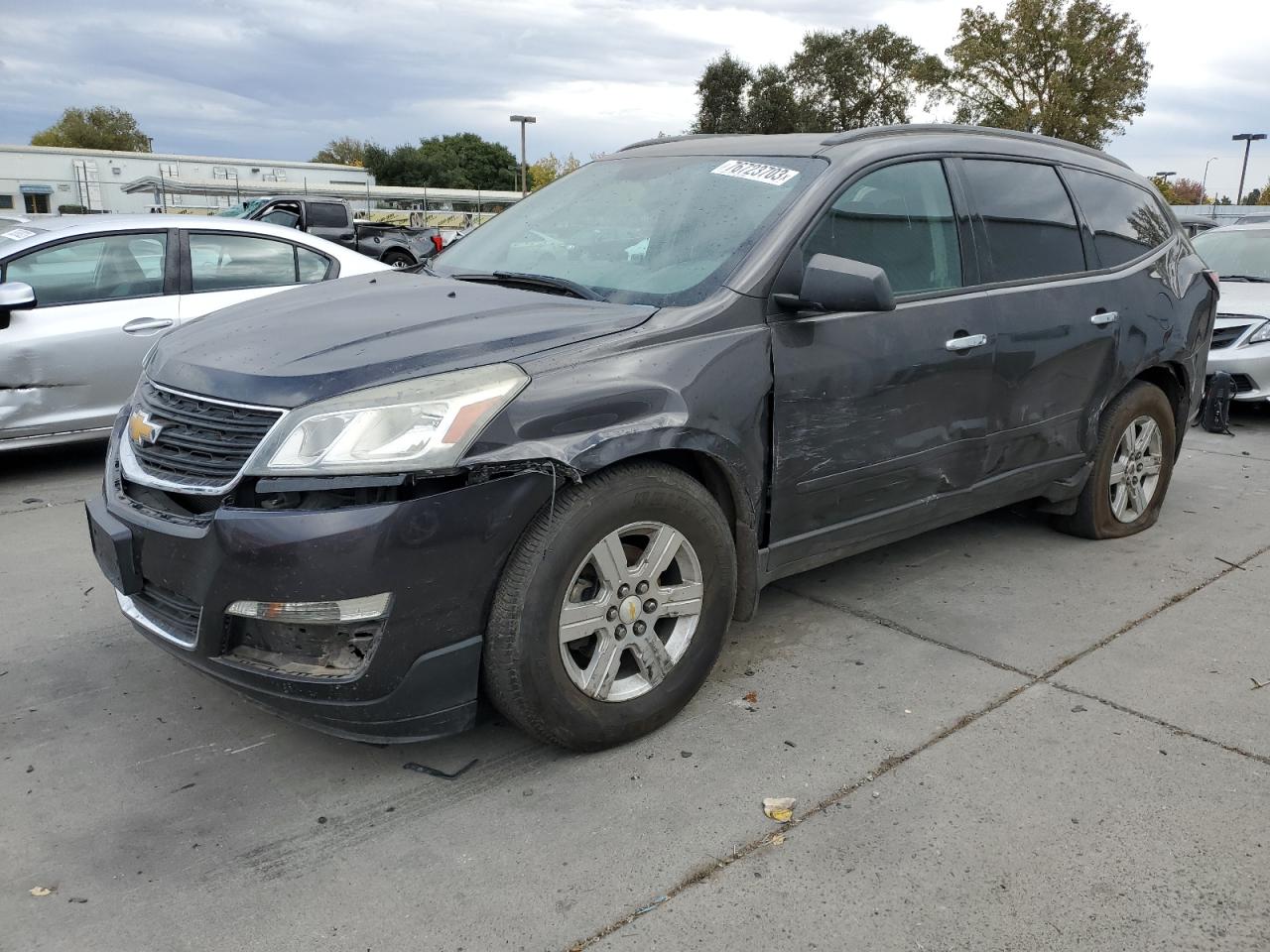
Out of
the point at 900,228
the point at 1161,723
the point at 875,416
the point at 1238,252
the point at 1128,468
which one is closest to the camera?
the point at 1161,723

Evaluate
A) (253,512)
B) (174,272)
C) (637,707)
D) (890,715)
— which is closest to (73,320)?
(174,272)

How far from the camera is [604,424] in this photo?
9.27ft

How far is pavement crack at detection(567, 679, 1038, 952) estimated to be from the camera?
7.67ft

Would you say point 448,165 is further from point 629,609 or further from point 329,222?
point 629,609

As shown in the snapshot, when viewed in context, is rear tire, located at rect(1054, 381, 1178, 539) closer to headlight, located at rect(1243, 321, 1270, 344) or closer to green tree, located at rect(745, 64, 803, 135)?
headlight, located at rect(1243, 321, 1270, 344)

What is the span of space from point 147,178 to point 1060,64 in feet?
119

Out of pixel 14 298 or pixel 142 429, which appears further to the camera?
pixel 14 298

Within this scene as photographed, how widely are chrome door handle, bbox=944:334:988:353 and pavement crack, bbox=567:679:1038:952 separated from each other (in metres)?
1.22

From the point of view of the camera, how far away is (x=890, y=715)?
3297mm

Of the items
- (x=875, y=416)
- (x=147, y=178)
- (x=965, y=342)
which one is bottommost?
(x=875, y=416)

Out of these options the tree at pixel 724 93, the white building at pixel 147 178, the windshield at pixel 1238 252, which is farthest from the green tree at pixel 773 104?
the windshield at pixel 1238 252

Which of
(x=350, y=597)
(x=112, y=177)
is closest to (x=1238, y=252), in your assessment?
(x=350, y=597)

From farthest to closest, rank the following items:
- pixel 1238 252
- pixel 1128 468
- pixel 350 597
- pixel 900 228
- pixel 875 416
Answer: pixel 1238 252
pixel 1128 468
pixel 900 228
pixel 875 416
pixel 350 597

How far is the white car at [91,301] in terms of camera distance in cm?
594
